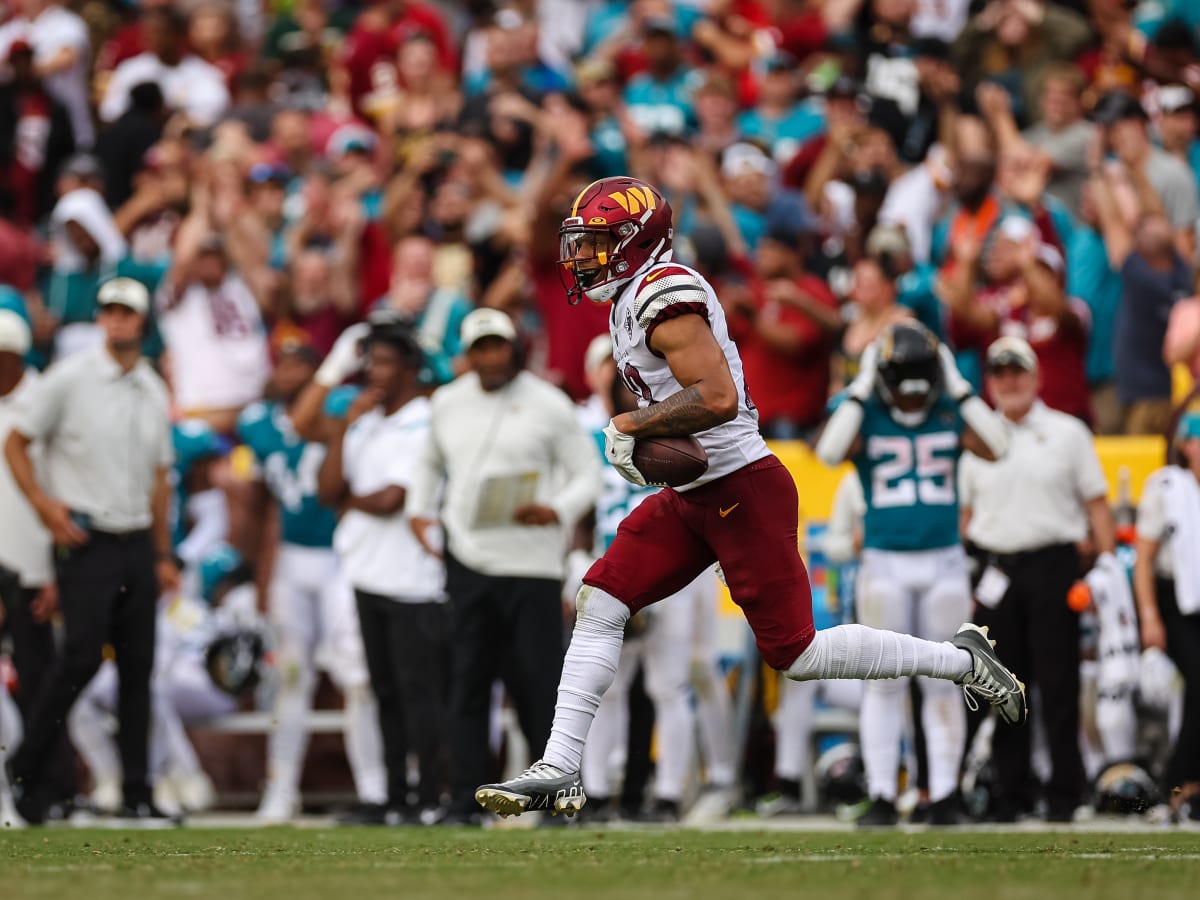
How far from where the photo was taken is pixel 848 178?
46.1ft

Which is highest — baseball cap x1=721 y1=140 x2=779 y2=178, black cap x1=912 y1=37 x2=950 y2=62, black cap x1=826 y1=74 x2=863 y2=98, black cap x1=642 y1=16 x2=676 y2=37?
black cap x1=642 y1=16 x2=676 y2=37

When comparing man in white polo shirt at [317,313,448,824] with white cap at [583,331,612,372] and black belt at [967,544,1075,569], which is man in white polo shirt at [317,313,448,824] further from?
black belt at [967,544,1075,569]

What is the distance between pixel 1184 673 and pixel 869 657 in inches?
130

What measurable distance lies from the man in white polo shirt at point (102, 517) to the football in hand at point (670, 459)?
13.0ft

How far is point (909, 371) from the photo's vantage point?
9.77 metres

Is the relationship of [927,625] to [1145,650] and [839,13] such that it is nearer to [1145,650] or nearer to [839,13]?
[1145,650]

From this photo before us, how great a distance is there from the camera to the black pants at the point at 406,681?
34.2ft

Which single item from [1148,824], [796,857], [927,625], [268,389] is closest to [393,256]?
[268,389]

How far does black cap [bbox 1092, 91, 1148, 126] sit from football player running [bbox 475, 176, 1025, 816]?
6.33 meters

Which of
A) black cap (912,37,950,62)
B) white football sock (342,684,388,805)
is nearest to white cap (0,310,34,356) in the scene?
white football sock (342,684,388,805)

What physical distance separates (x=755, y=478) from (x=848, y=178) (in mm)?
7474

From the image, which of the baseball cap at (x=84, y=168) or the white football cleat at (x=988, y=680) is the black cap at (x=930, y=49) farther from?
the white football cleat at (x=988, y=680)

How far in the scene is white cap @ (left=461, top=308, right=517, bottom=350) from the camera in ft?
32.8

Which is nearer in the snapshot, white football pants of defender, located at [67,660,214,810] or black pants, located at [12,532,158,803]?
black pants, located at [12,532,158,803]
